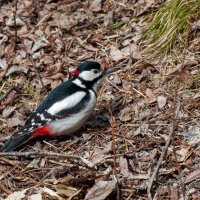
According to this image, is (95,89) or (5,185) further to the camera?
(95,89)

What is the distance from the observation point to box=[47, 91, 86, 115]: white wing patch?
548 centimetres

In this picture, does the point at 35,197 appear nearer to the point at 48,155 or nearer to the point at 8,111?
the point at 48,155

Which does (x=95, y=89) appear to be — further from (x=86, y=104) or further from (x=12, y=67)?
(x=12, y=67)

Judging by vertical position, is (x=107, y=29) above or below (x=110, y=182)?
below

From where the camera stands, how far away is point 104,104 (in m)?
6.12

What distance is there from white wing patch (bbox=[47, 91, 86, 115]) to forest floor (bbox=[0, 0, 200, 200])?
0.32 metres

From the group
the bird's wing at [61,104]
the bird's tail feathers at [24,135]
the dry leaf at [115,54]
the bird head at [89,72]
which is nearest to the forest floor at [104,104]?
the dry leaf at [115,54]

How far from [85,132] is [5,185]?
40.1 inches

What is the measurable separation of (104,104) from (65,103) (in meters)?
0.74

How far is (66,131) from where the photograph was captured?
5543 millimetres

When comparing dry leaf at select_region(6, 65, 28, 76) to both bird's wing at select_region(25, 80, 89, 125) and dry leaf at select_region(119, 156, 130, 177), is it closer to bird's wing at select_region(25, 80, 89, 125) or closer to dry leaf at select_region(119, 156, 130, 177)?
bird's wing at select_region(25, 80, 89, 125)

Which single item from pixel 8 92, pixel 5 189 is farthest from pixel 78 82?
pixel 5 189

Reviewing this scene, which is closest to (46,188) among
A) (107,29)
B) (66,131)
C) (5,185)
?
(5,185)

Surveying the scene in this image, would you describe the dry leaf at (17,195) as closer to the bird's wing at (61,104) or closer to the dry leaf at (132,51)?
the bird's wing at (61,104)
